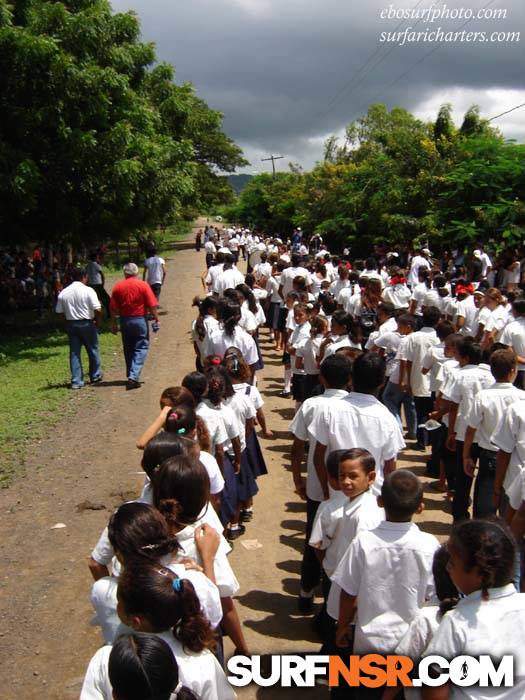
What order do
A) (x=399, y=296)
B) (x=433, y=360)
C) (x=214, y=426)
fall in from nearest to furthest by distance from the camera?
(x=214, y=426) < (x=433, y=360) < (x=399, y=296)

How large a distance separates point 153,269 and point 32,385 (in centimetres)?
491

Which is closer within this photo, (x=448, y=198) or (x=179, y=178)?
(x=179, y=178)

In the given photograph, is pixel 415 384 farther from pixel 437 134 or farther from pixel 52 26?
pixel 437 134

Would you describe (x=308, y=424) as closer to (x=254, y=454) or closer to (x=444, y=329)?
(x=254, y=454)

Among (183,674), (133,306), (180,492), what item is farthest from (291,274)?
(183,674)

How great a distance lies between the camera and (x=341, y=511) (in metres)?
3.62

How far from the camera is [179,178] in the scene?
52.9 feet

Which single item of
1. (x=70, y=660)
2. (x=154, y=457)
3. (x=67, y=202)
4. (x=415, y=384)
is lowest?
(x=70, y=660)

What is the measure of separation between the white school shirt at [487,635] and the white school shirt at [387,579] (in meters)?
0.70

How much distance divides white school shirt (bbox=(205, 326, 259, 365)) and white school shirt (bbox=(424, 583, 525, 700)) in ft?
16.1

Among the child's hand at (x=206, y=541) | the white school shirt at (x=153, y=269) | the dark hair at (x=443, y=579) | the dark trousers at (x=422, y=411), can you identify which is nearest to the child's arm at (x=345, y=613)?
the dark hair at (x=443, y=579)

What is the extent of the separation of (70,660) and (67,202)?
38.8 ft

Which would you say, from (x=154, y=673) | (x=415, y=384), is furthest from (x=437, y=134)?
(x=154, y=673)

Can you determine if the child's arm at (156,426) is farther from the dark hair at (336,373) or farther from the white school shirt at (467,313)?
the white school shirt at (467,313)
